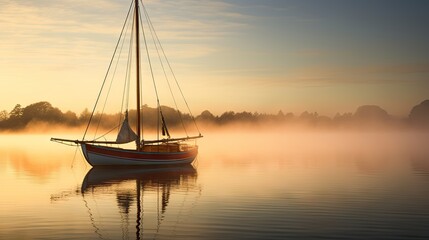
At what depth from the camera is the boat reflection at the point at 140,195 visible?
81.5 feet

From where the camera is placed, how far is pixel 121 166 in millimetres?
61844

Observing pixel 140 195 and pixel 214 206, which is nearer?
pixel 214 206

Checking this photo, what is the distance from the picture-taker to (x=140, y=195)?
1432 inches

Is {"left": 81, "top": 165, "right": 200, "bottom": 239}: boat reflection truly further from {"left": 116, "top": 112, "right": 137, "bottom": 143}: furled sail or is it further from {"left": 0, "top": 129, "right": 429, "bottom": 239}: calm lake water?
{"left": 116, "top": 112, "right": 137, "bottom": 143}: furled sail

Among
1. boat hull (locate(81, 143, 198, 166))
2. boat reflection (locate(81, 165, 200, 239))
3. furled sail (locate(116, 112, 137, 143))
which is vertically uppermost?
furled sail (locate(116, 112, 137, 143))

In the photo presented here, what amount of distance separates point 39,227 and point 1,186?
2154cm

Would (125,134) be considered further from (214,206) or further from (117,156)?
(214,206)

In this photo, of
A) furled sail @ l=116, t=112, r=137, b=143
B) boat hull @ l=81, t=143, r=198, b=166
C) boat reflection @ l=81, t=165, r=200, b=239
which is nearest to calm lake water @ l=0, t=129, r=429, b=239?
boat reflection @ l=81, t=165, r=200, b=239

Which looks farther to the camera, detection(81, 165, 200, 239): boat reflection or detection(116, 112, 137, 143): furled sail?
detection(116, 112, 137, 143): furled sail

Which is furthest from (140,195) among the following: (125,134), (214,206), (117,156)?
(125,134)

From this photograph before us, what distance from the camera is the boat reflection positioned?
2483 centimetres

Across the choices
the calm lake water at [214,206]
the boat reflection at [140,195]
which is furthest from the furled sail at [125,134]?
the calm lake water at [214,206]

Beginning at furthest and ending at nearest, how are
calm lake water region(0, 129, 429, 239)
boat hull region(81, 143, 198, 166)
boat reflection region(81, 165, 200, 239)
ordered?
boat hull region(81, 143, 198, 166), boat reflection region(81, 165, 200, 239), calm lake water region(0, 129, 429, 239)

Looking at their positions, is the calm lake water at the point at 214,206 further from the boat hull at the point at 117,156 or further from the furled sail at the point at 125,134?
the furled sail at the point at 125,134
